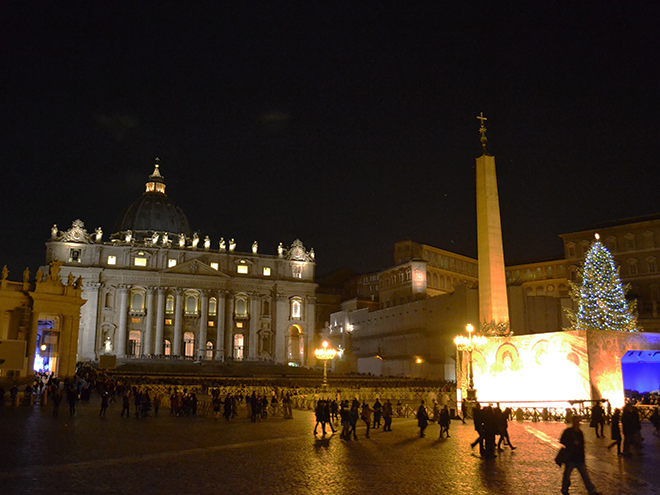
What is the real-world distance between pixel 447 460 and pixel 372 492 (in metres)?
3.84

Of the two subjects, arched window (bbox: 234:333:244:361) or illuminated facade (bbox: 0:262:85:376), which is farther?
arched window (bbox: 234:333:244:361)

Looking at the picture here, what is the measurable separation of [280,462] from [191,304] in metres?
69.1

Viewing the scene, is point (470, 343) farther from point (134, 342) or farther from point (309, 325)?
point (134, 342)

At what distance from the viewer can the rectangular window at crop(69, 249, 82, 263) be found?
72.9 meters

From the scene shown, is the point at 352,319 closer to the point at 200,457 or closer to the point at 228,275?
the point at 228,275

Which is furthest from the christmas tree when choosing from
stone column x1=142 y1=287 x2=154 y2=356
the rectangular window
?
the rectangular window

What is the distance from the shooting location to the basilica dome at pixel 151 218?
3506 inches

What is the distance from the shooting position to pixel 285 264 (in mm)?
84750

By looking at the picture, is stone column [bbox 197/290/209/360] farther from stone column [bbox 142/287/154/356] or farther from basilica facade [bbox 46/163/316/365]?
stone column [bbox 142/287/154/356]

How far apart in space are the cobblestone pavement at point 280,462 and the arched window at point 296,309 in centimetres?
6443

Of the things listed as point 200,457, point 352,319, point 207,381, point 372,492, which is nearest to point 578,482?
point 372,492

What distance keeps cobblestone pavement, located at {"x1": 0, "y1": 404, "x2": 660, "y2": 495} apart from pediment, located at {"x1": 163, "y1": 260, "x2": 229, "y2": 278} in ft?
192

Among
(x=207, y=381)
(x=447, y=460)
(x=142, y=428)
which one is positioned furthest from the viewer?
(x=207, y=381)

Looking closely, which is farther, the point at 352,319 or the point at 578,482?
the point at 352,319
